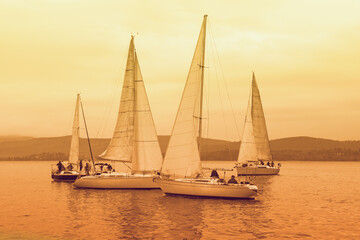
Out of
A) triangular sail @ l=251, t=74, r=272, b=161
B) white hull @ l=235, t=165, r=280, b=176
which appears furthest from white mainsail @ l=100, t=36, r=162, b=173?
triangular sail @ l=251, t=74, r=272, b=161

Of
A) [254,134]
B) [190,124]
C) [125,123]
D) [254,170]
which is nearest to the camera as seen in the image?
[190,124]

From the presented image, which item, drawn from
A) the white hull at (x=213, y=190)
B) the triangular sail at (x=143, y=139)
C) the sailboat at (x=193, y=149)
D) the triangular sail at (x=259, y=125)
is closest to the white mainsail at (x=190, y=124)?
the sailboat at (x=193, y=149)

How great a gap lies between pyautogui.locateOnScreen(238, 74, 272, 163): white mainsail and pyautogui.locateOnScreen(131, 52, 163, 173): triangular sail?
96.4ft

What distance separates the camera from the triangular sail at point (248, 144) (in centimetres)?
6869

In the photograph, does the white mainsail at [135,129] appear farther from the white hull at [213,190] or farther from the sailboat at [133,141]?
the white hull at [213,190]

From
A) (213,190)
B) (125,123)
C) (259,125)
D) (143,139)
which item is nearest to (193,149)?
(213,190)

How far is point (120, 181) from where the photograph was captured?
138 ft

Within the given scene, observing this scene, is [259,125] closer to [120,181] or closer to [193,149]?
[120,181]

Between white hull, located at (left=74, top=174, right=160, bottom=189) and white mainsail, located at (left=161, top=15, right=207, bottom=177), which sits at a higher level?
white mainsail, located at (left=161, top=15, right=207, bottom=177)

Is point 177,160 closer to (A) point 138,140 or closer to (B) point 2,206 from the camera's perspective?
(A) point 138,140

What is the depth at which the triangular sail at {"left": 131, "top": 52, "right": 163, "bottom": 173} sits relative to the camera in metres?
41.8

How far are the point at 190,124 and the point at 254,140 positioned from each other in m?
37.1

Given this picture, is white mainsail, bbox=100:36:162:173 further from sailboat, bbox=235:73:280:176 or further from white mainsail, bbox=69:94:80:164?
sailboat, bbox=235:73:280:176

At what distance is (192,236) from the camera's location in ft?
72.9
